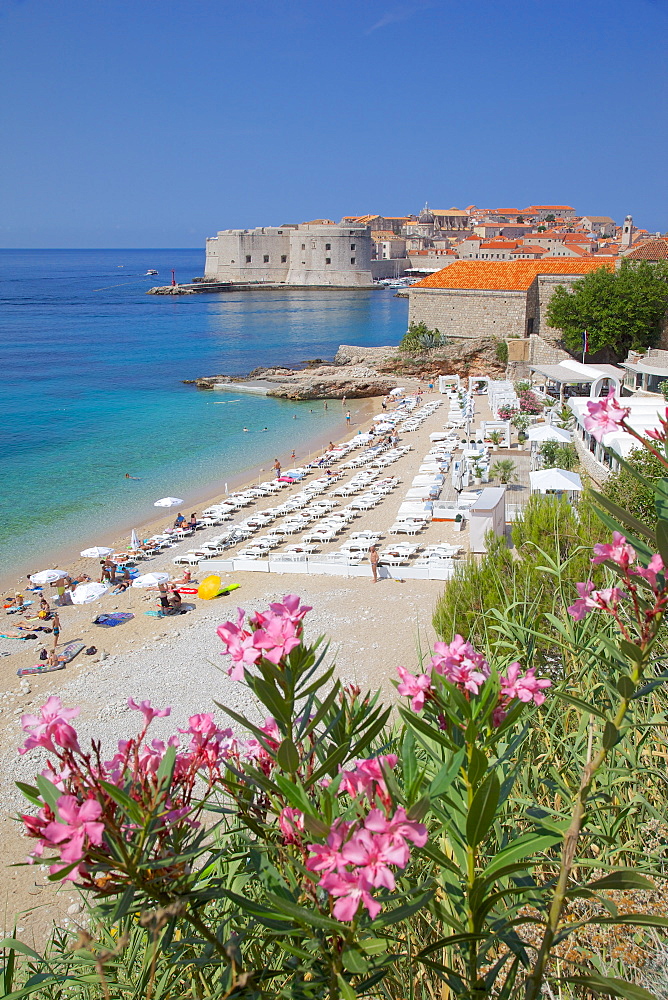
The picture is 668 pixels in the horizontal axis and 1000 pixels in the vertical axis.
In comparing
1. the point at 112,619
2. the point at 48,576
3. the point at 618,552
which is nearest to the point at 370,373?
the point at 48,576

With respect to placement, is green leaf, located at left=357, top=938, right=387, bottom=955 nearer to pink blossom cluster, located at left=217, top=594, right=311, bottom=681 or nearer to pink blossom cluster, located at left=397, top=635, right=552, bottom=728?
pink blossom cluster, located at left=397, top=635, right=552, bottom=728

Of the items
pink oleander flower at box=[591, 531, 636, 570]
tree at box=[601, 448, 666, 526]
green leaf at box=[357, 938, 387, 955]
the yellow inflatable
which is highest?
pink oleander flower at box=[591, 531, 636, 570]

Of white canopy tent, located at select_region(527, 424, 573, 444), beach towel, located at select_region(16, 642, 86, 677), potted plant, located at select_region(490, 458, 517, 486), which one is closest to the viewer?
beach towel, located at select_region(16, 642, 86, 677)

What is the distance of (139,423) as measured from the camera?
25.1 metres

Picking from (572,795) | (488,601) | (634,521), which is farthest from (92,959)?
(488,601)

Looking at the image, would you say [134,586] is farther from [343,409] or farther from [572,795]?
[343,409]

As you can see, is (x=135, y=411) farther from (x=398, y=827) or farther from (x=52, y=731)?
(x=398, y=827)

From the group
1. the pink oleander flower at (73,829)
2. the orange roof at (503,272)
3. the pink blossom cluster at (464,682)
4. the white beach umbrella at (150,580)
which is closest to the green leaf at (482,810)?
the pink blossom cluster at (464,682)

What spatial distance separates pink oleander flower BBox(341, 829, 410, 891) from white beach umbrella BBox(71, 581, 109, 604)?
10.8 meters

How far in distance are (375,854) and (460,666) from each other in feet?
1.28

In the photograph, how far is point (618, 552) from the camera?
127 centimetres

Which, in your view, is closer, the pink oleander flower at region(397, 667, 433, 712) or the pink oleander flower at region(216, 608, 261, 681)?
the pink oleander flower at region(216, 608, 261, 681)

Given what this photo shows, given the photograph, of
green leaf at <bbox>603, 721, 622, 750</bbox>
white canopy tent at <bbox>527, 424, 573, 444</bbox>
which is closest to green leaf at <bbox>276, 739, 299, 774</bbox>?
green leaf at <bbox>603, 721, 622, 750</bbox>

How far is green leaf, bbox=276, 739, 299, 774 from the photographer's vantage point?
1.12 m
